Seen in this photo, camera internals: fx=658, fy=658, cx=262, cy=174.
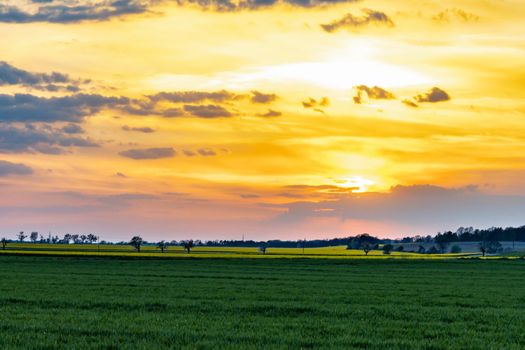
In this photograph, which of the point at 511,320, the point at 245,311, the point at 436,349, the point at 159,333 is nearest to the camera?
the point at 436,349

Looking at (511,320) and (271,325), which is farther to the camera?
(511,320)

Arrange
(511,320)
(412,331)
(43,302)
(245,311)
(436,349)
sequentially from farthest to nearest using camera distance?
1. (43,302)
2. (245,311)
3. (511,320)
4. (412,331)
5. (436,349)

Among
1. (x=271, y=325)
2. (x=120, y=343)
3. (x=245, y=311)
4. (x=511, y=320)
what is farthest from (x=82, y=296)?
(x=511, y=320)

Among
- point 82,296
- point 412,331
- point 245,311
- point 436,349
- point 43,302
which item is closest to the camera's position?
point 436,349

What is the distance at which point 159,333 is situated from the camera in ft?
67.2

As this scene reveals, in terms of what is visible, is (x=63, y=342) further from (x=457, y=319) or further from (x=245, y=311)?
(x=457, y=319)

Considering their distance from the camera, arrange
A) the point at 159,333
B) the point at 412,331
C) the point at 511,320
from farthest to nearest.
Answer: the point at 511,320 → the point at 412,331 → the point at 159,333

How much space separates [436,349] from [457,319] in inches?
354

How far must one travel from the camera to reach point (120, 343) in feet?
60.3

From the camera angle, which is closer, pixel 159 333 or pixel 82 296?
pixel 159 333

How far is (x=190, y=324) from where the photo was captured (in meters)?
23.0

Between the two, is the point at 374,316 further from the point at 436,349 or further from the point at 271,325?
the point at 436,349

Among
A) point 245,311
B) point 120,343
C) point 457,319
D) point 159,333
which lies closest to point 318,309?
point 245,311

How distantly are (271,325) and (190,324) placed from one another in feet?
9.37
